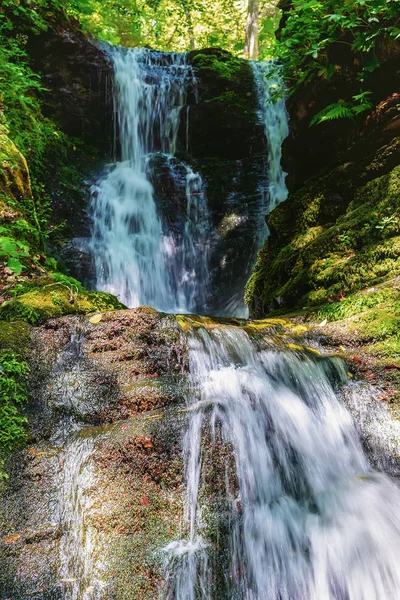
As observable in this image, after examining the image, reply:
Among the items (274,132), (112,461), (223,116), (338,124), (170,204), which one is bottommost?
(112,461)

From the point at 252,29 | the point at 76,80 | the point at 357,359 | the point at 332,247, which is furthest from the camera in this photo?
the point at 252,29

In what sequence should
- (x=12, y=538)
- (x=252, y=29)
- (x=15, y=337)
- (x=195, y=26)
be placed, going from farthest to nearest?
(x=195, y=26), (x=252, y=29), (x=15, y=337), (x=12, y=538)

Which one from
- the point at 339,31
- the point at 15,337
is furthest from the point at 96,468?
the point at 339,31

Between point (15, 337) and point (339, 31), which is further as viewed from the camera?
point (339, 31)

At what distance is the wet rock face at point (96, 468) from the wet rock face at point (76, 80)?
885 cm

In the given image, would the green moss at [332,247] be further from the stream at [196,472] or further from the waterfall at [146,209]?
the waterfall at [146,209]

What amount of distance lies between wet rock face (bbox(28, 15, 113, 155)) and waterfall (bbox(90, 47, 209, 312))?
1.40 ft

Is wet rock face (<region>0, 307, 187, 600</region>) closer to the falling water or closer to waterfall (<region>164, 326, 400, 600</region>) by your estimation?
the falling water

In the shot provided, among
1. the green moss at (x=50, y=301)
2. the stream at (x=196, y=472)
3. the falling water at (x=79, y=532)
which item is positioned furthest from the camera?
the green moss at (x=50, y=301)

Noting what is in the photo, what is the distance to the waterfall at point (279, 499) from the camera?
2139 mm

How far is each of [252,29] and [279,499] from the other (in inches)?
717

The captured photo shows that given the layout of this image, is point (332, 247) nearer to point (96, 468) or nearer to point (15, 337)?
point (15, 337)

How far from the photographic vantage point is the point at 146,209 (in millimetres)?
9992

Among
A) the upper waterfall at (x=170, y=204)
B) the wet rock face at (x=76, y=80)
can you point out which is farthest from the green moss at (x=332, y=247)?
the wet rock face at (x=76, y=80)
